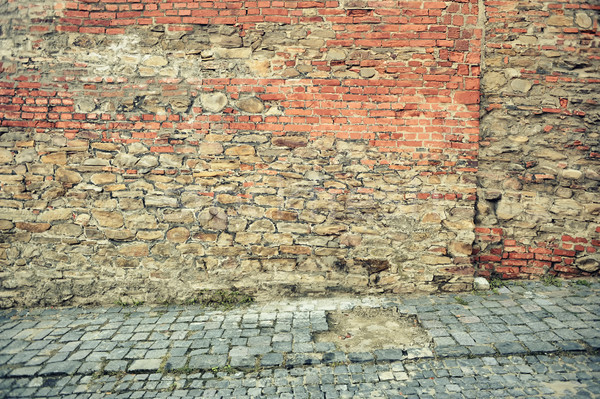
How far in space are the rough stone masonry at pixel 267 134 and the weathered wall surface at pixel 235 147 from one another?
0.07ft

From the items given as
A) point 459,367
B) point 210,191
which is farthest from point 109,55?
point 459,367

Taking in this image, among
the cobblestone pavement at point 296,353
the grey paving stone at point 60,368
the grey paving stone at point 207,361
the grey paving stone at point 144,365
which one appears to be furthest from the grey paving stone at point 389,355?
the grey paving stone at point 60,368

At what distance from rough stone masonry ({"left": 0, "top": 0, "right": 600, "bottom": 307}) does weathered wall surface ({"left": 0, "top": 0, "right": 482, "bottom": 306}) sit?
0.07 feet

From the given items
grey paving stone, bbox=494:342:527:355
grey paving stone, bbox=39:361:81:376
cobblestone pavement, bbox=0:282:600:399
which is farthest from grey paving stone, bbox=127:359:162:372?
grey paving stone, bbox=494:342:527:355

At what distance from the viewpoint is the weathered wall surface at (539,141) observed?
4.28 metres

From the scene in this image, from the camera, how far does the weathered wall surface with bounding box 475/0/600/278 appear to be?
428 centimetres

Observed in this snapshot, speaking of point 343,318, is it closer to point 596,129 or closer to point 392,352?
point 392,352

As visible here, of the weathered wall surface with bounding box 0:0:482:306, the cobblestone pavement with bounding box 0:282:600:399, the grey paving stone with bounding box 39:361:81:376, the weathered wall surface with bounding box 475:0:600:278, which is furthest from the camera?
the weathered wall surface with bounding box 475:0:600:278

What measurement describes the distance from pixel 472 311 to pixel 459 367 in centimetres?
100

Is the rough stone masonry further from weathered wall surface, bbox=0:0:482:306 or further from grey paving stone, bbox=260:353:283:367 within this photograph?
grey paving stone, bbox=260:353:283:367

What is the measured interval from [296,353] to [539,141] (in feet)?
13.1

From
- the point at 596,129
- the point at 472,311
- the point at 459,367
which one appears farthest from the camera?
the point at 596,129

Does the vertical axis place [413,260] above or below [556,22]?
below

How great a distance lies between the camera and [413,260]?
4258 mm
